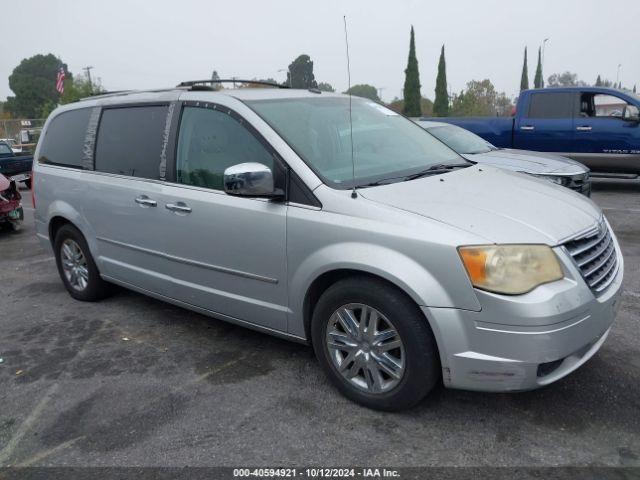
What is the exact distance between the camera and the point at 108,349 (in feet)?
13.6

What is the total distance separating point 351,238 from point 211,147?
4.29ft

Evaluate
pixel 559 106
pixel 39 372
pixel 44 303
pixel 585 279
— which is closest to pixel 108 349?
pixel 39 372

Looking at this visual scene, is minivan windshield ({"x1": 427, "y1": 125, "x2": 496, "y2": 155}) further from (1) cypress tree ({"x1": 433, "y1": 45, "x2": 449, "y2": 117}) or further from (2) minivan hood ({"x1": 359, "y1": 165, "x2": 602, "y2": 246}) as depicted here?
(1) cypress tree ({"x1": 433, "y1": 45, "x2": 449, "y2": 117})

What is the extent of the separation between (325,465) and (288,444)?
26 centimetres

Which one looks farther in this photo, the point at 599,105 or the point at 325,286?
the point at 599,105

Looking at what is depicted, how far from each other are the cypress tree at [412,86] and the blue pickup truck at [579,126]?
27.5 m

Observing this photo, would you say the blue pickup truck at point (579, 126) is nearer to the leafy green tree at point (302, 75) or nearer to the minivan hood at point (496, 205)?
the leafy green tree at point (302, 75)

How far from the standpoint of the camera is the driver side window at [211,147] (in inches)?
138

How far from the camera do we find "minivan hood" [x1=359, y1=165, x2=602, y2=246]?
9.02 ft

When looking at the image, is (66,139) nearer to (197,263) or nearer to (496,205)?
(197,263)

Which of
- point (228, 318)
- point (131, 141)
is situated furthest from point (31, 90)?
point (228, 318)

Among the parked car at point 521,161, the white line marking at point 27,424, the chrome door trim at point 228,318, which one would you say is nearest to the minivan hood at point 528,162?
the parked car at point 521,161

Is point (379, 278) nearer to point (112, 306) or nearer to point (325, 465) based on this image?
point (325, 465)

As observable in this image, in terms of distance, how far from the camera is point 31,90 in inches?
3479
